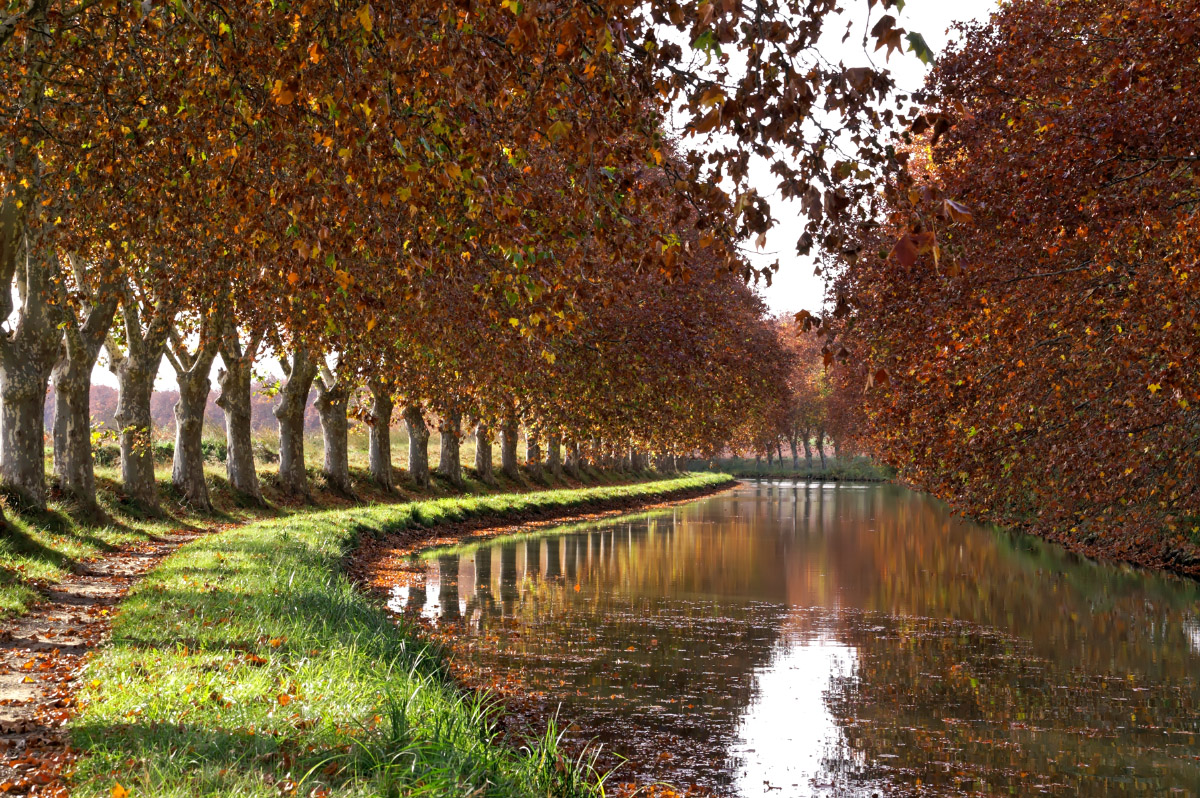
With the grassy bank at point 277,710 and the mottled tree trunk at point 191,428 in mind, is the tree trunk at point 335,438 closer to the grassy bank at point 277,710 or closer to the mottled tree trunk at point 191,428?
the mottled tree trunk at point 191,428

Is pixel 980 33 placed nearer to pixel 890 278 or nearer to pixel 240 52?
pixel 890 278

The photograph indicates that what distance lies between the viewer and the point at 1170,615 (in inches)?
712

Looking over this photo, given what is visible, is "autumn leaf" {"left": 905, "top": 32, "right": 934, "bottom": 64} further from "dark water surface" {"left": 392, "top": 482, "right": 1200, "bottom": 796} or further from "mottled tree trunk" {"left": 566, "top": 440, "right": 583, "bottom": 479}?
"mottled tree trunk" {"left": 566, "top": 440, "right": 583, "bottom": 479}

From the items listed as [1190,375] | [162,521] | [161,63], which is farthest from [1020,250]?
[162,521]

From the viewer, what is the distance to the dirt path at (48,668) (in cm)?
639

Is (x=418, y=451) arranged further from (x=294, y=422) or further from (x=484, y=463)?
(x=294, y=422)

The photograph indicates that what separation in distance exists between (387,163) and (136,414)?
60.7ft

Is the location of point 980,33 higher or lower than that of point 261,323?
higher

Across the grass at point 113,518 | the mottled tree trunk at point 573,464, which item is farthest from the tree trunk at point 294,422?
the mottled tree trunk at point 573,464

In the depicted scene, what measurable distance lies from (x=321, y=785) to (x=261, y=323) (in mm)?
12252

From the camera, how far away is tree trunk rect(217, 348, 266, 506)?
28.9m

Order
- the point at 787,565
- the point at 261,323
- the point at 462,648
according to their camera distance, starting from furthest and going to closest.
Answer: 1. the point at 787,565
2. the point at 261,323
3. the point at 462,648

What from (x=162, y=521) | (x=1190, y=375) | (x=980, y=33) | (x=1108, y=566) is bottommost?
(x=1108, y=566)

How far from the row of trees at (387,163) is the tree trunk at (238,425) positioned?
9.18m
